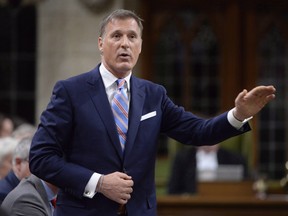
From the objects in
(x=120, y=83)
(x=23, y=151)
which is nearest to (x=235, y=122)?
(x=120, y=83)

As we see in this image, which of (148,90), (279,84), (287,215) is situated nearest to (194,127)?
(148,90)

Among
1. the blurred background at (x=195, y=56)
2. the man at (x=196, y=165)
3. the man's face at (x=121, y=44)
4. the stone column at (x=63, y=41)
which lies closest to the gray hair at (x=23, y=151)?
the man's face at (x=121, y=44)

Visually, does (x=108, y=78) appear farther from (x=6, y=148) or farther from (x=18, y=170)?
(x=6, y=148)

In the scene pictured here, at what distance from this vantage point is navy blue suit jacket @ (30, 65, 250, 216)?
3908 mm

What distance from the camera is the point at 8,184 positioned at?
5.05m

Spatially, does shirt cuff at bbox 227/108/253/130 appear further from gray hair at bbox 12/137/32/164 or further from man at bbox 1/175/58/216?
gray hair at bbox 12/137/32/164

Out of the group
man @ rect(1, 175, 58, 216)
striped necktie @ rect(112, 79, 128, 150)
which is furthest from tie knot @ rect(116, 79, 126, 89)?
man @ rect(1, 175, 58, 216)

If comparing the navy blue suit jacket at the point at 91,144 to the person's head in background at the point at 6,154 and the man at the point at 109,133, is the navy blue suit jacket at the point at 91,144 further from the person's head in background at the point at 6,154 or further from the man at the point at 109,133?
the person's head in background at the point at 6,154

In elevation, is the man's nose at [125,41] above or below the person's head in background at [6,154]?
above

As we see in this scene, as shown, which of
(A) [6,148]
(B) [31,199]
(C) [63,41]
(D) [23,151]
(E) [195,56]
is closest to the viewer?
(B) [31,199]

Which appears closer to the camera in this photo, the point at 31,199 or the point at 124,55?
the point at 124,55

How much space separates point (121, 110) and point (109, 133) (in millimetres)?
124

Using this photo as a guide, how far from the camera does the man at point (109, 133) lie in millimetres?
3898

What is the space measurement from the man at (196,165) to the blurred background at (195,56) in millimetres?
1502
